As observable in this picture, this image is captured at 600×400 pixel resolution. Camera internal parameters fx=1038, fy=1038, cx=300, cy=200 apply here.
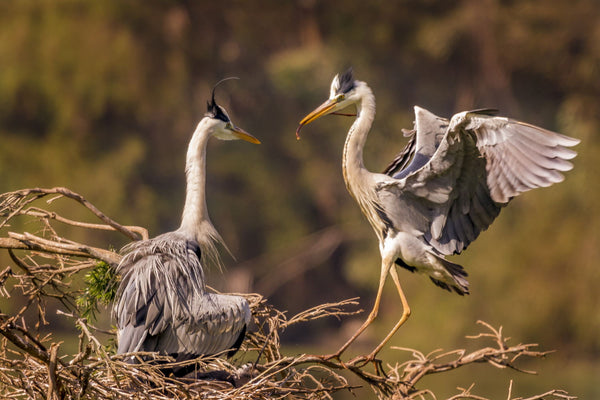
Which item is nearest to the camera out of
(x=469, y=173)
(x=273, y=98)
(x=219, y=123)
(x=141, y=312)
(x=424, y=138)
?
(x=141, y=312)

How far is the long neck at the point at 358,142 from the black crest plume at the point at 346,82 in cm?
6

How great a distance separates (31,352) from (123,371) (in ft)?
1.07

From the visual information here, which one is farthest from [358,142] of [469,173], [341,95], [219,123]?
[219,123]

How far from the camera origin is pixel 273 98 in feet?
59.4

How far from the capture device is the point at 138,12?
61.4 ft

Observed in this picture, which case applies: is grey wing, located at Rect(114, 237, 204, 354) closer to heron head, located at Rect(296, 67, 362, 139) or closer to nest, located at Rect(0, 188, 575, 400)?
nest, located at Rect(0, 188, 575, 400)

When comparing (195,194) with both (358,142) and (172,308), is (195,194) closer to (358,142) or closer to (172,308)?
(172,308)

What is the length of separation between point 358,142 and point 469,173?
21.8 inches

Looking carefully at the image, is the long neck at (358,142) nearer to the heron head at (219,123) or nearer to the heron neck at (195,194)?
the heron head at (219,123)

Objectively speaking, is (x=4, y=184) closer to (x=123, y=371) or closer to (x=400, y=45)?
(x=400, y=45)

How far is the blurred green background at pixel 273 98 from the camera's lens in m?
15.9

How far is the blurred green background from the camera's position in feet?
52.1

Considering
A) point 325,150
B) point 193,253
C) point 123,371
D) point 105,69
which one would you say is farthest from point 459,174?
point 105,69

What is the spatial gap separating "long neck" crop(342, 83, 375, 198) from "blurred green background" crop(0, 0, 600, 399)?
8721 mm
